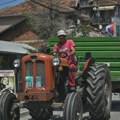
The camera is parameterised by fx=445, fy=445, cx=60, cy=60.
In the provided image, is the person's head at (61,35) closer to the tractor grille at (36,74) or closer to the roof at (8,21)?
the tractor grille at (36,74)

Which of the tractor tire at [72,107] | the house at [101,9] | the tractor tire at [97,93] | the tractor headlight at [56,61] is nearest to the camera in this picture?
the tractor tire at [72,107]

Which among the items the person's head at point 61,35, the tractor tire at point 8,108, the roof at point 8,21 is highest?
the roof at point 8,21

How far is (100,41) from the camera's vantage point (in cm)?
1482

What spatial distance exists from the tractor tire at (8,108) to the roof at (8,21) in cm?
2919

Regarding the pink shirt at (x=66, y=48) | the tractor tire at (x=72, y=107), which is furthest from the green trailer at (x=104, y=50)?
the tractor tire at (x=72, y=107)

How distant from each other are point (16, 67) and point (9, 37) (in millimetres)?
31154

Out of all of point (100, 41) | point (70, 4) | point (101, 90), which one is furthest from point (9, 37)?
point (101, 90)

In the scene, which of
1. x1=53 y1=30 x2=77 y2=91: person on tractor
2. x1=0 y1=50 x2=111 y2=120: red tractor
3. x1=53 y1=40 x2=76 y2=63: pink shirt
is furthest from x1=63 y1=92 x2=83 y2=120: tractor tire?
x1=53 y1=40 x2=76 y2=63: pink shirt

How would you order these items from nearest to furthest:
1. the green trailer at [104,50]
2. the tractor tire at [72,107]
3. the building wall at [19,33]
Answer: the tractor tire at [72,107]
the green trailer at [104,50]
the building wall at [19,33]

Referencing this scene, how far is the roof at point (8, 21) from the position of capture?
3928 cm

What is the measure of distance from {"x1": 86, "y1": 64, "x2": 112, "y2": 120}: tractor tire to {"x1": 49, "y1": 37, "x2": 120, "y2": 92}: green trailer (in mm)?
3147

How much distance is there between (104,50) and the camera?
48.4 feet

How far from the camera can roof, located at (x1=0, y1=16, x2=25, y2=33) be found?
3928 cm

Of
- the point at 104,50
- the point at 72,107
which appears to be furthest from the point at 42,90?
the point at 104,50
